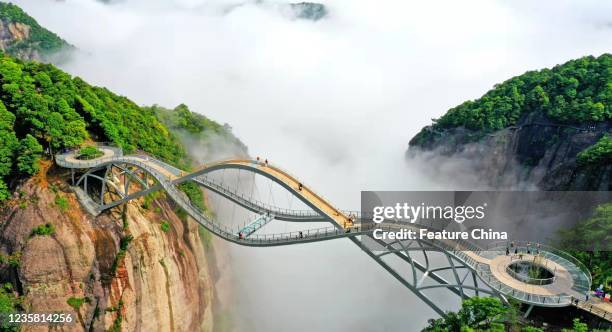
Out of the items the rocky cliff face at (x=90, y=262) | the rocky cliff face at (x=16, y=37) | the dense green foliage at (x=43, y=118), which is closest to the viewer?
the rocky cliff face at (x=90, y=262)

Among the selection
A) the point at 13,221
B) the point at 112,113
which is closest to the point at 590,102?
the point at 112,113

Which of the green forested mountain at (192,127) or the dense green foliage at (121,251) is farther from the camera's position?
the green forested mountain at (192,127)

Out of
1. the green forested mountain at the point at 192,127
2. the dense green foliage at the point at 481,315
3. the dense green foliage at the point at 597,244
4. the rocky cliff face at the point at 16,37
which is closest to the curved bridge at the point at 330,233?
the dense green foliage at the point at 597,244

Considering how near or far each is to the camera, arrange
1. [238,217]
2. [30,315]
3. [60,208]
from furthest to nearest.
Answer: [238,217] < [60,208] < [30,315]

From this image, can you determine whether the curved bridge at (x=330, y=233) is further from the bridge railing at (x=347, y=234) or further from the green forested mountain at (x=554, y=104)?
the green forested mountain at (x=554, y=104)

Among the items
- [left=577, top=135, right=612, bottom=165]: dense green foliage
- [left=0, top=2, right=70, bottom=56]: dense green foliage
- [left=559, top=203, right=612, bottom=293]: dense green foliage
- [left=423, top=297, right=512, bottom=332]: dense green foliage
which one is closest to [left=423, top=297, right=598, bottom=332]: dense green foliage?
[left=423, top=297, right=512, bottom=332]: dense green foliage

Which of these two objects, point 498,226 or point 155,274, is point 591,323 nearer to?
point 498,226
